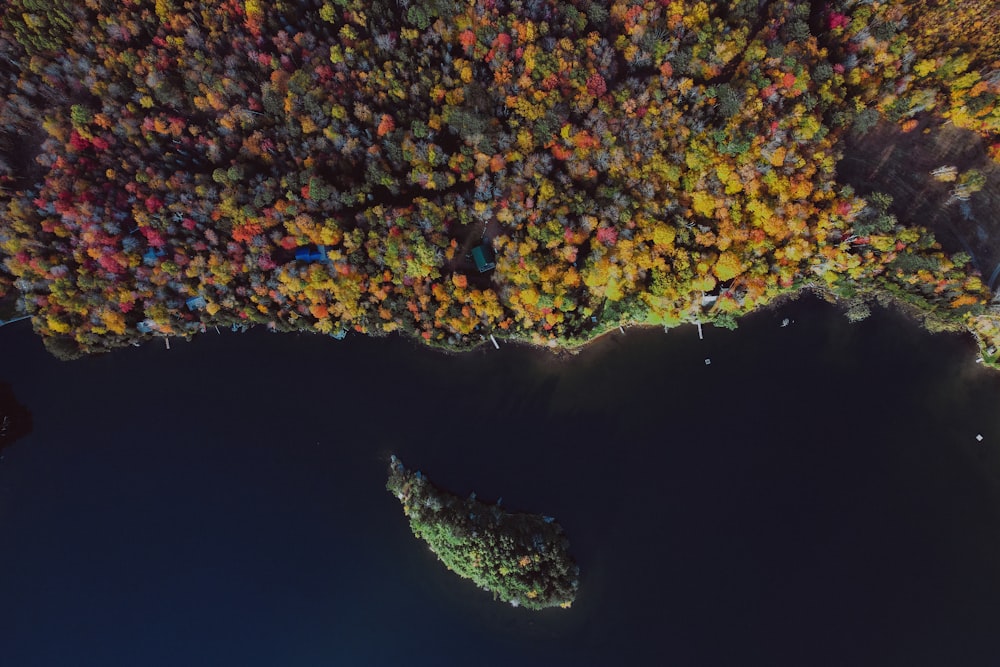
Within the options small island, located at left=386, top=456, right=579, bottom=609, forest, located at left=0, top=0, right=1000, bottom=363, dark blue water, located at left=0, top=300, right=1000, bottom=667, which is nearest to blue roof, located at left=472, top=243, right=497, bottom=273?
forest, located at left=0, top=0, right=1000, bottom=363

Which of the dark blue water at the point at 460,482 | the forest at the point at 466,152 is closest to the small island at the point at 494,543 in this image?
the dark blue water at the point at 460,482

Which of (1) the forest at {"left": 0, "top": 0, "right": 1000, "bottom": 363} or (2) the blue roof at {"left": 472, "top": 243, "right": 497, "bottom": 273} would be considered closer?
(1) the forest at {"left": 0, "top": 0, "right": 1000, "bottom": 363}

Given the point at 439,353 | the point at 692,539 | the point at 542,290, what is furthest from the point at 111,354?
the point at 692,539

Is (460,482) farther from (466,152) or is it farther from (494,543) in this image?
(466,152)

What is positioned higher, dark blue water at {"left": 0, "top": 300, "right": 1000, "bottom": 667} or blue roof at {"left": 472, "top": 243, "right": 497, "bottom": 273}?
blue roof at {"left": 472, "top": 243, "right": 497, "bottom": 273}

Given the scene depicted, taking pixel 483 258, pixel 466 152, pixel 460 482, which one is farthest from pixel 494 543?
pixel 466 152

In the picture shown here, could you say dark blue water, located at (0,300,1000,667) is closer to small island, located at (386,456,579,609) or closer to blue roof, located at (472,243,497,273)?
small island, located at (386,456,579,609)
